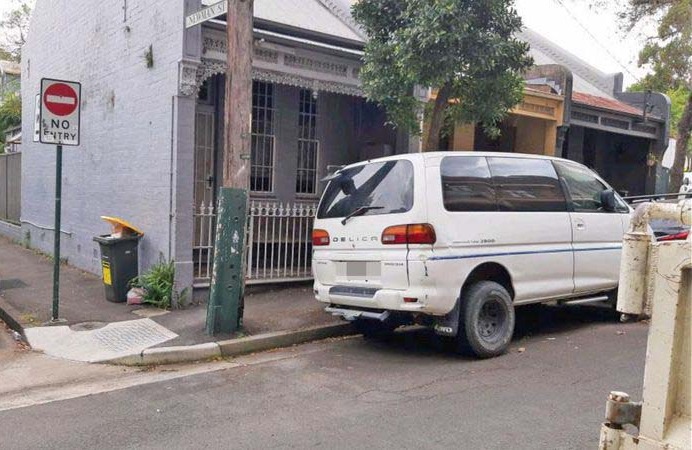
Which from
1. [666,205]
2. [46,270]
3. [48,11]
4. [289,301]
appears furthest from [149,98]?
[666,205]

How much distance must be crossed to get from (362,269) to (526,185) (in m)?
2.07

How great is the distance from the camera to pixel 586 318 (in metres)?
8.19

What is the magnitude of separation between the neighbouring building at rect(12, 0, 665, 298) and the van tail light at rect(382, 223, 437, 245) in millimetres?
3374

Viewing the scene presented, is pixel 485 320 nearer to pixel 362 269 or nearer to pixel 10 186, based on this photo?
pixel 362 269

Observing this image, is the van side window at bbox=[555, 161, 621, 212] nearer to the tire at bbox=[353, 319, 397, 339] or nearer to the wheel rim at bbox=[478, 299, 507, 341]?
the wheel rim at bbox=[478, 299, 507, 341]

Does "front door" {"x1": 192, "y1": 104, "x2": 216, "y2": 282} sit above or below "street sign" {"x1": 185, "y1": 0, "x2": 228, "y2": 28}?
below

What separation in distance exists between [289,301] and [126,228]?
104 inches

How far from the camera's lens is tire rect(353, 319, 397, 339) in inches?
277

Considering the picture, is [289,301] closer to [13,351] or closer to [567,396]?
[13,351]

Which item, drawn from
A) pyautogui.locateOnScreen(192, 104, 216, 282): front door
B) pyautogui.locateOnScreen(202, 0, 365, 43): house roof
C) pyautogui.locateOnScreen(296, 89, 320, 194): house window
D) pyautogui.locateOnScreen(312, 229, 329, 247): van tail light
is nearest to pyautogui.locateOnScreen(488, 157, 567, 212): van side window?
pyautogui.locateOnScreen(312, 229, 329, 247): van tail light

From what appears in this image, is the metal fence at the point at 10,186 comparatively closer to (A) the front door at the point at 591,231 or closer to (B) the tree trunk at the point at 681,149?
(A) the front door at the point at 591,231

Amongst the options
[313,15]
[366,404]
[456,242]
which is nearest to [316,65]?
[313,15]

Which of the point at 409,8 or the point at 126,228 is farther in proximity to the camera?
the point at 126,228

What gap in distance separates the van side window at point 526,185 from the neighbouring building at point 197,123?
12.2 ft
